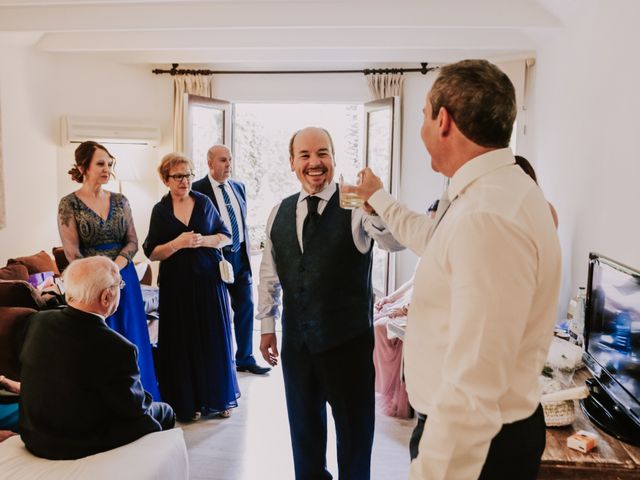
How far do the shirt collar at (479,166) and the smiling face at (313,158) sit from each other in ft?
3.46

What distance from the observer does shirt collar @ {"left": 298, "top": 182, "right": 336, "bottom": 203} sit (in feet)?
6.76

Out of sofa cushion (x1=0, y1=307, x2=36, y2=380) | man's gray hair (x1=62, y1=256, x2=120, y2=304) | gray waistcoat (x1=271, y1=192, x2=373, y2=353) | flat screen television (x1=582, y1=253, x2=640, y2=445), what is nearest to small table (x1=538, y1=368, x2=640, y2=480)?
flat screen television (x1=582, y1=253, x2=640, y2=445)

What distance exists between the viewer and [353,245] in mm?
2000

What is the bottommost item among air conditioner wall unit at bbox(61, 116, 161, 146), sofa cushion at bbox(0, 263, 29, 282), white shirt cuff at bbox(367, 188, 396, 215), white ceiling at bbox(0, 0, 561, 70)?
sofa cushion at bbox(0, 263, 29, 282)

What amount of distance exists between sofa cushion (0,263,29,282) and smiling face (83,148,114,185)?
1222 mm

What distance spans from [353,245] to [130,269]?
1.54 metres

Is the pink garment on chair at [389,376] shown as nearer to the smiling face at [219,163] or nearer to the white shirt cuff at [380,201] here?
the smiling face at [219,163]

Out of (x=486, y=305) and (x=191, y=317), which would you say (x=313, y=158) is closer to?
(x=486, y=305)

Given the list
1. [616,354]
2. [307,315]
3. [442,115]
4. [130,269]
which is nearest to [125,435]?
[307,315]

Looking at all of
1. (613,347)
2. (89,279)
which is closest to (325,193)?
(89,279)

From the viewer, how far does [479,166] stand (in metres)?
1.05

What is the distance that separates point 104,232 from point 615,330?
7.97 ft

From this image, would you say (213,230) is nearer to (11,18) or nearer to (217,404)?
(217,404)

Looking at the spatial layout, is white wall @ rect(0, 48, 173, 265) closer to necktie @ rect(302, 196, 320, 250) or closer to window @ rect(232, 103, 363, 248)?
window @ rect(232, 103, 363, 248)
